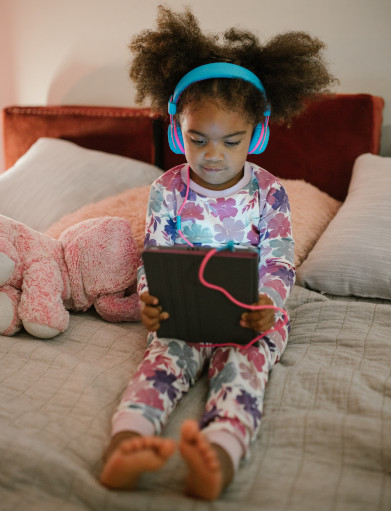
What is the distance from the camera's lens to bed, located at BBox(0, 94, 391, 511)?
2.35 ft

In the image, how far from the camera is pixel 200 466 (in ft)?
2.15

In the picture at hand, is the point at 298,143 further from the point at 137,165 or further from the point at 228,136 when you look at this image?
the point at 228,136

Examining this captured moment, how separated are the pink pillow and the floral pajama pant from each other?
46cm

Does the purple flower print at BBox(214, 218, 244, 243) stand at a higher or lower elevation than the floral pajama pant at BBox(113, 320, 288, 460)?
higher

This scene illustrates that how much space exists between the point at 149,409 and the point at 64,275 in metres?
0.52

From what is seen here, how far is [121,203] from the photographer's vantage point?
5.01ft

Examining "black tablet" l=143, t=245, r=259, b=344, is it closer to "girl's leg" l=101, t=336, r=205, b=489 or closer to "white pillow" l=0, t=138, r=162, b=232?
"girl's leg" l=101, t=336, r=205, b=489

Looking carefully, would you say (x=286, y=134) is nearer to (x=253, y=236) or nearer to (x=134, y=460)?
(x=253, y=236)

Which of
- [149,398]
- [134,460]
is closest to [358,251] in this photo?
[149,398]

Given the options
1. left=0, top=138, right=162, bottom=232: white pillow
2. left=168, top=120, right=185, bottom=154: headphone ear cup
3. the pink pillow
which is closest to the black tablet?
left=168, top=120, right=185, bottom=154: headphone ear cup

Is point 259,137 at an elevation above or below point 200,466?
above

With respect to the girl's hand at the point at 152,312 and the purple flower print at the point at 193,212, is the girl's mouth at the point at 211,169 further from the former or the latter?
the girl's hand at the point at 152,312

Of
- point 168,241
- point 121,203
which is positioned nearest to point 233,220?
point 168,241

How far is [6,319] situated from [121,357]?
28 cm
